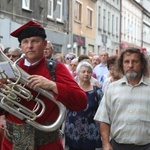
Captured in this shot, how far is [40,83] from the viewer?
4156 millimetres

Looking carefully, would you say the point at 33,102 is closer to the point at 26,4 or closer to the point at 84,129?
the point at 84,129

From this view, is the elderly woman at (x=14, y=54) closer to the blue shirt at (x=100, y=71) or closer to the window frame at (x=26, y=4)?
the blue shirt at (x=100, y=71)

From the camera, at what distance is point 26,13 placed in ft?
72.7

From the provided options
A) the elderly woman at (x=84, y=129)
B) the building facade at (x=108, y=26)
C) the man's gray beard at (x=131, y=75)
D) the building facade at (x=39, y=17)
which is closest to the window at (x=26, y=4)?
the building facade at (x=39, y=17)

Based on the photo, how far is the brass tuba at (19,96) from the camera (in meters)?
4.18

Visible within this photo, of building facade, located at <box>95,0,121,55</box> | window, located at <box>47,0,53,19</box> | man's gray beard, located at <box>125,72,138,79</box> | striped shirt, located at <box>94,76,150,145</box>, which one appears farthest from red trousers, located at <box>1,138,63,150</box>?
building facade, located at <box>95,0,121,55</box>

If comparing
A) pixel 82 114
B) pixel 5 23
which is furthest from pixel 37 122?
pixel 5 23

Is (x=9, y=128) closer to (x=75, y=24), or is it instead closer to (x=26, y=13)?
(x=26, y=13)

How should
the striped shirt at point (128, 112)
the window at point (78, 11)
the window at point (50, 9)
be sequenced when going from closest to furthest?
the striped shirt at point (128, 112), the window at point (50, 9), the window at point (78, 11)

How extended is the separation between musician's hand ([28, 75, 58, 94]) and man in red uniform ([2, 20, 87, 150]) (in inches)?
4.8

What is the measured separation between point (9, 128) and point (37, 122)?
0.27 meters

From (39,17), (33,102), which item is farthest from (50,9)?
(33,102)

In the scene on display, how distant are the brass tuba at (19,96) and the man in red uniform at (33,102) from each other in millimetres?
91

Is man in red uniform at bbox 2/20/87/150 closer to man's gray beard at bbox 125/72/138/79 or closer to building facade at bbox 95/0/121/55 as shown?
man's gray beard at bbox 125/72/138/79
